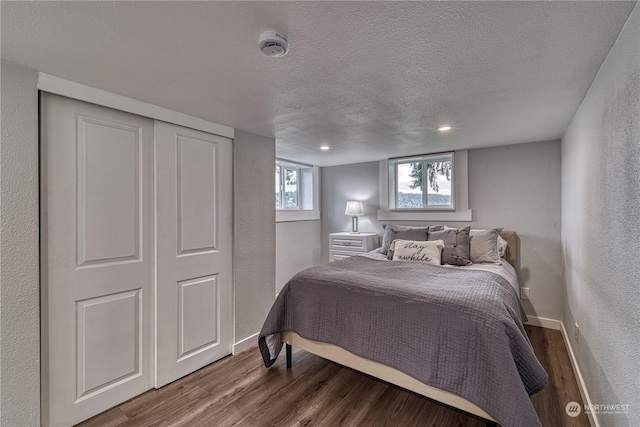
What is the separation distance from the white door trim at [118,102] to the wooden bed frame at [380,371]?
1894mm

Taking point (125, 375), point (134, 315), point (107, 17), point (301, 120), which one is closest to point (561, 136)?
point (301, 120)

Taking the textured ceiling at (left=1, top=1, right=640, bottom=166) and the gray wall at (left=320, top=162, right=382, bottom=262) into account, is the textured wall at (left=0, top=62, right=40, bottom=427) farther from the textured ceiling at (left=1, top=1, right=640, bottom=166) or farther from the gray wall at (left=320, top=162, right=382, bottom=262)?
the gray wall at (left=320, top=162, right=382, bottom=262)

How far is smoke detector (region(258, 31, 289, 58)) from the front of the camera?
1242mm

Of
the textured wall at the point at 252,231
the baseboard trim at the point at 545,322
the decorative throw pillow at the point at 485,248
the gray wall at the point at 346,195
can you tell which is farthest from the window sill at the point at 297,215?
the baseboard trim at the point at 545,322

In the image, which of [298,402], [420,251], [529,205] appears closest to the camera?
[298,402]

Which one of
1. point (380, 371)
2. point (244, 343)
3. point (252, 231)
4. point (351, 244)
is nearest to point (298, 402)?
point (380, 371)

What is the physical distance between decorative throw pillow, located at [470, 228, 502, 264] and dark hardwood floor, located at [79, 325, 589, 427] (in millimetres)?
936

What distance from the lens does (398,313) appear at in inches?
73.3

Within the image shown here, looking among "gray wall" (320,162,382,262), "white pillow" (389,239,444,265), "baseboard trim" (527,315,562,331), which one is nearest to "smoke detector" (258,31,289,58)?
"white pillow" (389,239,444,265)

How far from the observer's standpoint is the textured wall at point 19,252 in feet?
4.92

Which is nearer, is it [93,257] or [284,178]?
[93,257]

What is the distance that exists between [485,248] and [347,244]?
1.88m

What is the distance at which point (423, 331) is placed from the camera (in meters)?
1.74

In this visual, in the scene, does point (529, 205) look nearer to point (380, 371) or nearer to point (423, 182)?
point (423, 182)
